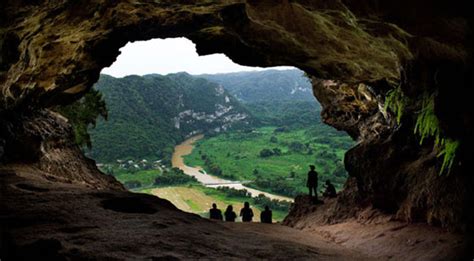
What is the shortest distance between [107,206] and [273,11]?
7193 mm

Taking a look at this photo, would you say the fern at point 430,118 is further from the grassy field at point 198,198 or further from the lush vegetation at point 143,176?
the lush vegetation at point 143,176

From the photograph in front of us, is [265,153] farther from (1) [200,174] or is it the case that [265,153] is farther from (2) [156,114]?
(2) [156,114]

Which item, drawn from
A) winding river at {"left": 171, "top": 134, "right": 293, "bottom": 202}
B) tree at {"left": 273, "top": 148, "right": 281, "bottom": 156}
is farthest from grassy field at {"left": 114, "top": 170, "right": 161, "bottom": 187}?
tree at {"left": 273, "top": 148, "right": 281, "bottom": 156}

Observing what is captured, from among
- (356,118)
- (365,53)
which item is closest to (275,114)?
(356,118)

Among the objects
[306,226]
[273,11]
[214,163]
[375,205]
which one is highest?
[273,11]

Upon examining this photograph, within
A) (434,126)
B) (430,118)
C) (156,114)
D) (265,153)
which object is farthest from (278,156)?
(434,126)

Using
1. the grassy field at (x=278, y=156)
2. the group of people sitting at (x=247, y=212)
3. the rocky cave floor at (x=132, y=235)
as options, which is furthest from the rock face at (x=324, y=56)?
the grassy field at (x=278, y=156)

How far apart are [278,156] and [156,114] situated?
133 ft

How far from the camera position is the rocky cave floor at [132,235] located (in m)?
6.08

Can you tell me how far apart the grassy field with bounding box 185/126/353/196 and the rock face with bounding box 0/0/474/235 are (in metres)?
45.8

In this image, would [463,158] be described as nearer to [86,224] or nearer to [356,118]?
[86,224]

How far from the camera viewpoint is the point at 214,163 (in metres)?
82.5

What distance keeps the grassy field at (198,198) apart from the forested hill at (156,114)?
21.4 meters

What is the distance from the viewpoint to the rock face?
7695 mm
